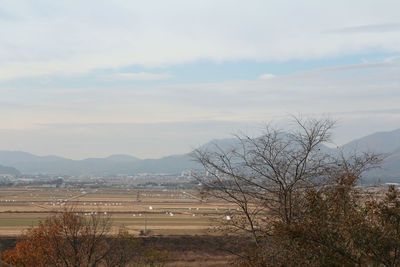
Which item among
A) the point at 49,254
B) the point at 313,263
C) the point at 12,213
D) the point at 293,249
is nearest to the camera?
the point at 313,263

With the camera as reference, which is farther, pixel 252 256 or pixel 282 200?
pixel 282 200

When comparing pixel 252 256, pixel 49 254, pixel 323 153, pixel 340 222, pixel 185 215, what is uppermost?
pixel 323 153

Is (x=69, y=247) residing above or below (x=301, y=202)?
below

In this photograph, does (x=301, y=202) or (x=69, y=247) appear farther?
(x=69, y=247)

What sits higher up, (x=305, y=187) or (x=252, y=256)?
(x=305, y=187)

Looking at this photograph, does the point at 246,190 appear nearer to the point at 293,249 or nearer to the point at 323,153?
the point at 323,153

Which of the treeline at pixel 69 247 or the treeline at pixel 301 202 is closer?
the treeline at pixel 301 202

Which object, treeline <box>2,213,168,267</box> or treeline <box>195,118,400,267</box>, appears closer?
treeline <box>195,118,400,267</box>

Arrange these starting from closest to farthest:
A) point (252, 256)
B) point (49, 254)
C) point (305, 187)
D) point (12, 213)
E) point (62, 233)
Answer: point (252, 256), point (305, 187), point (49, 254), point (62, 233), point (12, 213)

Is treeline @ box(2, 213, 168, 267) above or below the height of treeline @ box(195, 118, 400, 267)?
below

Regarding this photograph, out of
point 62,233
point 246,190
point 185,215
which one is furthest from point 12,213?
point 246,190

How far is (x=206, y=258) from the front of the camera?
54625 millimetres

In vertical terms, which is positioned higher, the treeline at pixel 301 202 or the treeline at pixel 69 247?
the treeline at pixel 301 202

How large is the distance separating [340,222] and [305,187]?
384 cm
